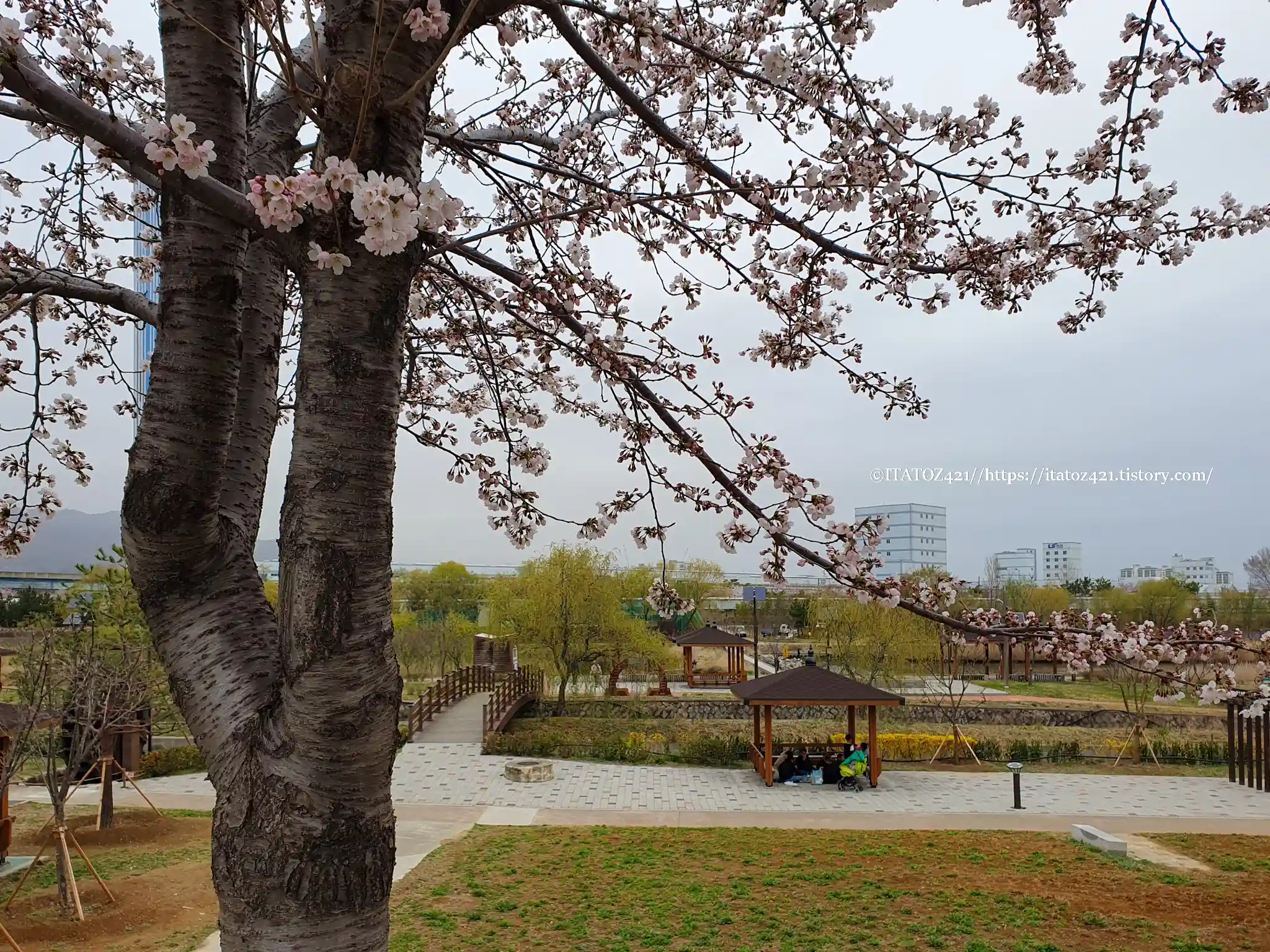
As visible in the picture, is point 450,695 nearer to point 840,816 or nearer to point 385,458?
point 840,816

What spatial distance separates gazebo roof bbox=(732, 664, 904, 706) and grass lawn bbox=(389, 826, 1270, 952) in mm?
3239

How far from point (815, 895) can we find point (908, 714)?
1667 centimetres

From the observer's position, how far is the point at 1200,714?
22391 mm

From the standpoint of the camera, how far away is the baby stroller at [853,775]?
43.5ft

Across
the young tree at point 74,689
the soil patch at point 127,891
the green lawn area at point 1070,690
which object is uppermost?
the young tree at point 74,689

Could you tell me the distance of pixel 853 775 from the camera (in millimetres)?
13273

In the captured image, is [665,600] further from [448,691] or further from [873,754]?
[448,691]

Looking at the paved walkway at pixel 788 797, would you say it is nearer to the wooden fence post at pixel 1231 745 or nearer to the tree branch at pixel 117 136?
the wooden fence post at pixel 1231 745

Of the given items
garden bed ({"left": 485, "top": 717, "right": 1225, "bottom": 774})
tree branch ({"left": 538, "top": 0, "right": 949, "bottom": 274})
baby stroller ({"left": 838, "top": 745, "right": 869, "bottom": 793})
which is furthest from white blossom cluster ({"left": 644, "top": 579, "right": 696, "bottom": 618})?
garden bed ({"left": 485, "top": 717, "right": 1225, "bottom": 774})

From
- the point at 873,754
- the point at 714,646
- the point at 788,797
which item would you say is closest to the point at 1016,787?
the point at 873,754

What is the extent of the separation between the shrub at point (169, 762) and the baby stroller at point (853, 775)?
1074 cm

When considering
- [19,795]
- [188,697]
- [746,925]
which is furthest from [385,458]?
[19,795]

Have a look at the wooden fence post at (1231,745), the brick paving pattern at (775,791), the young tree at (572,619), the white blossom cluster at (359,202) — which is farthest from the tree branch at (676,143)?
the young tree at (572,619)

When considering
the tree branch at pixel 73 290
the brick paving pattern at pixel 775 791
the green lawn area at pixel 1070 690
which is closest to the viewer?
the tree branch at pixel 73 290
